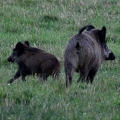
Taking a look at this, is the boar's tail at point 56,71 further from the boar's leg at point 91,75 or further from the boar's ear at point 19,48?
the boar's ear at point 19,48

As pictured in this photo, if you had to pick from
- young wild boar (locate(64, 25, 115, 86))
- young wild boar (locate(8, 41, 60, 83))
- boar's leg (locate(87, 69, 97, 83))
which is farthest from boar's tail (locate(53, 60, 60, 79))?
boar's leg (locate(87, 69, 97, 83))

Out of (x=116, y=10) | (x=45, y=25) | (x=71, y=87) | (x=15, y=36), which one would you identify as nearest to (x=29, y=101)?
(x=71, y=87)

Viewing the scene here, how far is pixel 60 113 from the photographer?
24.7 feet

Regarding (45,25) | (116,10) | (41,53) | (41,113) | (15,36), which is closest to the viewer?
(41,113)

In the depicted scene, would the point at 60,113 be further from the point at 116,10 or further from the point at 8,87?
the point at 116,10

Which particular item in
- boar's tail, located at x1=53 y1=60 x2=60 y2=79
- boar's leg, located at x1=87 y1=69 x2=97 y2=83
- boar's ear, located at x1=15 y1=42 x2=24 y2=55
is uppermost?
boar's ear, located at x1=15 y1=42 x2=24 y2=55

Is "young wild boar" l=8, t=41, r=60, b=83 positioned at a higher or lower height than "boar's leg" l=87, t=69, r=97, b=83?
higher

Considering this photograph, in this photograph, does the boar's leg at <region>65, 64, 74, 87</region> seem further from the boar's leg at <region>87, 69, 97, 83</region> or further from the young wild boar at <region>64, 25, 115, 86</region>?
the boar's leg at <region>87, 69, 97, 83</region>

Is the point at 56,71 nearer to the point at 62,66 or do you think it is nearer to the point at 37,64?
the point at 37,64

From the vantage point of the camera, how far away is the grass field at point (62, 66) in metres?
7.65

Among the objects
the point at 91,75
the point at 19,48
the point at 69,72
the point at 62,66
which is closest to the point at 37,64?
the point at 19,48

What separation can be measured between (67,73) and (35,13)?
7.53m

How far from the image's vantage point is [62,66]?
486 inches

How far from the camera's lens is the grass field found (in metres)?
7.65
